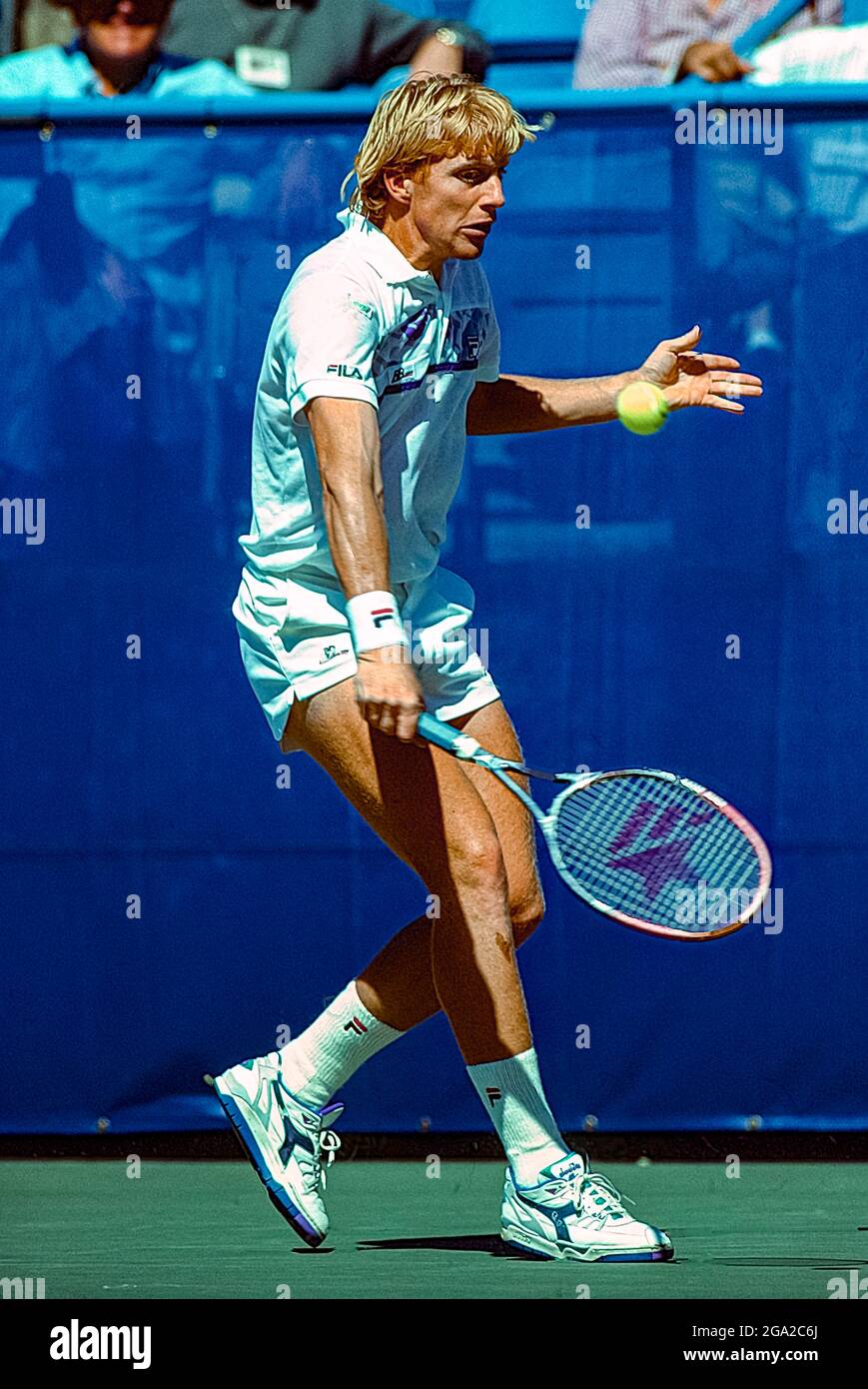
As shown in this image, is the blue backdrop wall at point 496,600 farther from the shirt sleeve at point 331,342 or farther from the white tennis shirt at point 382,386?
the shirt sleeve at point 331,342

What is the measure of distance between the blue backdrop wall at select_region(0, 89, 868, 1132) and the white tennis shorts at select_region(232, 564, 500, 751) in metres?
1.01

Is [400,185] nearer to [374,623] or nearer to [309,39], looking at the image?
[374,623]

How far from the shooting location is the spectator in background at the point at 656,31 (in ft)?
12.7

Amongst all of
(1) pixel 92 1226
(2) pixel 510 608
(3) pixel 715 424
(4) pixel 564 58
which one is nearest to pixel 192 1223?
(1) pixel 92 1226

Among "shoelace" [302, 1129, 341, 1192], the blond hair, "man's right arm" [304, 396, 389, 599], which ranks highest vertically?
the blond hair

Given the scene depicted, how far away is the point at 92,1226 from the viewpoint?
316 cm

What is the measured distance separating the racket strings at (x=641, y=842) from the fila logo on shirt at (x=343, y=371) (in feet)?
2.13

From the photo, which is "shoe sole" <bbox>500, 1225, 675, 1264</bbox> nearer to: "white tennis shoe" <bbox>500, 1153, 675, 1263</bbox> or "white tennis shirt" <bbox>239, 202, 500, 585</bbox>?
"white tennis shoe" <bbox>500, 1153, 675, 1263</bbox>

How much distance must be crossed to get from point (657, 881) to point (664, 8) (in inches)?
82.6

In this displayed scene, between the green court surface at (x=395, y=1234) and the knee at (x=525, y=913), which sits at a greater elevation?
the knee at (x=525, y=913)

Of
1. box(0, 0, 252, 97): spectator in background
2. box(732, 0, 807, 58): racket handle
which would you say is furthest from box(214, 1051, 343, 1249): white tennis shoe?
box(732, 0, 807, 58): racket handle

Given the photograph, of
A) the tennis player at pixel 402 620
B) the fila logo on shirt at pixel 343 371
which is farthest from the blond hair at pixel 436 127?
the fila logo on shirt at pixel 343 371

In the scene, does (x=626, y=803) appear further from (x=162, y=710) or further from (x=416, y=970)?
(x=162, y=710)

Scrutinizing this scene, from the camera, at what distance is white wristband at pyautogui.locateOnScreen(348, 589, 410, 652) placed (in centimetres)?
242
